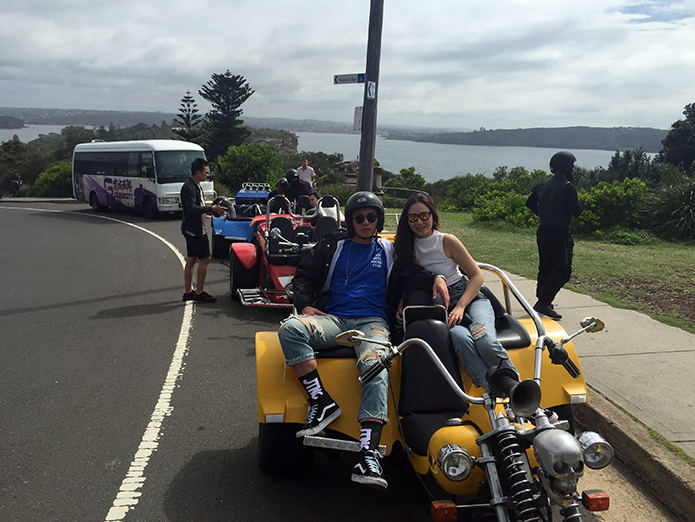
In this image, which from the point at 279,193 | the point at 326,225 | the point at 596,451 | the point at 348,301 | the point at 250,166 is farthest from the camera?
the point at 250,166

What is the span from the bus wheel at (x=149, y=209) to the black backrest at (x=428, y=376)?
19.4 m

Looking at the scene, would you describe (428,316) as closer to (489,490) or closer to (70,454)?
(489,490)

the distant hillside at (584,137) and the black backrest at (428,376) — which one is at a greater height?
the black backrest at (428,376)

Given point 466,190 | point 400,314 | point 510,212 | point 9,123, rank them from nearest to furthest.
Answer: point 400,314 < point 510,212 < point 466,190 < point 9,123

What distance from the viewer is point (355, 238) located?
4.39 metres

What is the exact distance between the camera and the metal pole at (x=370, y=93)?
32.7ft

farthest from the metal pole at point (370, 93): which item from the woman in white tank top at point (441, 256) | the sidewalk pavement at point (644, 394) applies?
the woman in white tank top at point (441, 256)

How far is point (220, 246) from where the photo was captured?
1217 cm

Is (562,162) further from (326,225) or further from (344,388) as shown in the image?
(344,388)

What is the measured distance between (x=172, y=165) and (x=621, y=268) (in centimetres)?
1719

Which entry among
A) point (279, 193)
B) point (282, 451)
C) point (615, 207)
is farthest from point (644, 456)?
point (615, 207)

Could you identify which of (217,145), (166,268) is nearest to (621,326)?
(166,268)

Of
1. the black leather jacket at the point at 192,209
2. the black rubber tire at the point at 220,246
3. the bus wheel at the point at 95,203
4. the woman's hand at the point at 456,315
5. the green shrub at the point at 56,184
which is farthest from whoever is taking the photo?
the green shrub at the point at 56,184

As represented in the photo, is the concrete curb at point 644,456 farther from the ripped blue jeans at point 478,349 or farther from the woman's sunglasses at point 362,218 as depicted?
the woman's sunglasses at point 362,218
